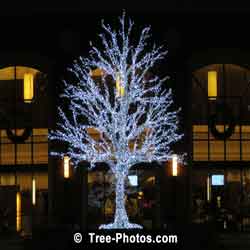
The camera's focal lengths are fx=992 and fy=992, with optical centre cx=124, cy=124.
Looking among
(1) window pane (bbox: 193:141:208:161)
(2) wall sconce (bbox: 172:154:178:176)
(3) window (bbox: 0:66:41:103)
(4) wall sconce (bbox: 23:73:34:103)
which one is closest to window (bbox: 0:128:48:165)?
(4) wall sconce (bbox: 23:73:34:103)

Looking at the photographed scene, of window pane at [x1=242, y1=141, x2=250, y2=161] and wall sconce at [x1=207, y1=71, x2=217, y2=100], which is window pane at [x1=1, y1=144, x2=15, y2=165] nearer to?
wall sconce at [x1=207, y1=71, x2=217, y2=100]

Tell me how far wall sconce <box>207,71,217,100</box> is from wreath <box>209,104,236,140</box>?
549 mm

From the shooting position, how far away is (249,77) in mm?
44938

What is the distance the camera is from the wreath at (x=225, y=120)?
44.7 metres

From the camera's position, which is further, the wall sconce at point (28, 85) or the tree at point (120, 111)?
the wall sconce at point (28, 85)

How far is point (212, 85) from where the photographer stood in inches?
1773

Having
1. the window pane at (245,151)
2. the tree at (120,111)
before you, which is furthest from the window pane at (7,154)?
the window pane at (245,151)

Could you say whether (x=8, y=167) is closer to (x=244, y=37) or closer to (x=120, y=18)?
(x=120, y=18)

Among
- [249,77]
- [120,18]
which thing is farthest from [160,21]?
[249,77]

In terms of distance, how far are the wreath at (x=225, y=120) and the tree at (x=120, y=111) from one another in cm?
242

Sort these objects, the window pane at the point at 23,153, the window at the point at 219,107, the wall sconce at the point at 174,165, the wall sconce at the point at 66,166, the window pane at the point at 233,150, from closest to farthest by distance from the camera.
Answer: the wall sconce at the point at 174,165, the wall sconce at the point at 66,166, the window at the point at 219,107, the window pane at the point at 233,150, the window pane at the point at 23,153

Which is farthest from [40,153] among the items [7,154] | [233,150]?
[233,150]

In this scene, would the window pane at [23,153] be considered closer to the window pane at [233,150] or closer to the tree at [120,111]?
the tree at [120,111]

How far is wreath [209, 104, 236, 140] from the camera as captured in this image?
1761 inches
